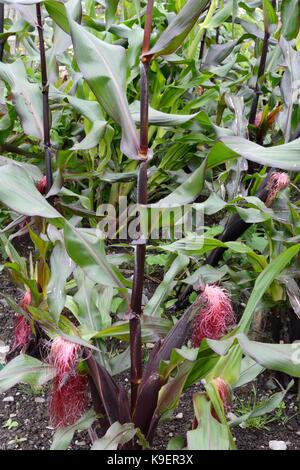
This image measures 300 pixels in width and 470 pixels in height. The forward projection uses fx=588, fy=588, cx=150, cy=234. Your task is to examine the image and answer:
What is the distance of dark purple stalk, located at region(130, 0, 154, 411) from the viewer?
3.31 feet

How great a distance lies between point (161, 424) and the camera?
1402 millimetres

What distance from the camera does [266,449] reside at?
1.37 metres

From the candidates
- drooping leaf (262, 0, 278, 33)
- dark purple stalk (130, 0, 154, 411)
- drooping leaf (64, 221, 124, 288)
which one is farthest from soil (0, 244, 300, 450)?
drooping leaf (262, 0, 278, 33)

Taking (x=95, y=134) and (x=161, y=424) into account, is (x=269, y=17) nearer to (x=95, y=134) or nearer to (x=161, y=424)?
(x=95, y=134)

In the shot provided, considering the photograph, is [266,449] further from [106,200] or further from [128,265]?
[106,200]

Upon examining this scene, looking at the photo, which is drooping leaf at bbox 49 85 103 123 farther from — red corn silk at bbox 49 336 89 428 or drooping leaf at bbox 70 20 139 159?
red corn silk at bbox 49 336 89 428

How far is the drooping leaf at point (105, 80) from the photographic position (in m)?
1.06

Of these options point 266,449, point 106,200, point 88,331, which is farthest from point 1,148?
point 266,449

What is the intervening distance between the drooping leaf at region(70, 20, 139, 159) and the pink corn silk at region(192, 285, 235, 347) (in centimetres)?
35

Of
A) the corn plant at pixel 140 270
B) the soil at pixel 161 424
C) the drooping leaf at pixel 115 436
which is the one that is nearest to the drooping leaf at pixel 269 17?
the corn plant at pixel 140 270

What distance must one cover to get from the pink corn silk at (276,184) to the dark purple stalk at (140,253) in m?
0.50

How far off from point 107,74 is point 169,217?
11.4 inches

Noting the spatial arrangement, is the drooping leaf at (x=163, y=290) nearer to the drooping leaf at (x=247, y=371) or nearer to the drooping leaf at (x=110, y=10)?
the drooping leaf at (x=247, y=371)

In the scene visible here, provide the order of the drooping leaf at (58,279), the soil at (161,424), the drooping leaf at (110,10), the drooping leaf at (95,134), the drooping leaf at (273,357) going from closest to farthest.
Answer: the drooping leaf at (273,357), the drooping leaf at (58,279), the soil at (161,424), the drooping leaf at (95,134), the drooping leaf at (110,10)
